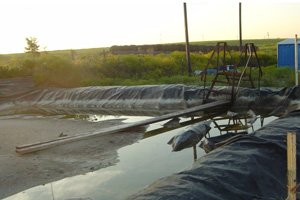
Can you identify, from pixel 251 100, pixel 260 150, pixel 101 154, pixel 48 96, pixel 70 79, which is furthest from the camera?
pixel 70 79

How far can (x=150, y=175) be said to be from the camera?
4.42 meters

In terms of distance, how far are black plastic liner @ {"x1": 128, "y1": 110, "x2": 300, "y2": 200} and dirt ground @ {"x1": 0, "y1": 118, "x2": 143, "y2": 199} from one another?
7.19 feet

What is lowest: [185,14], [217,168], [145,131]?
[145,131]

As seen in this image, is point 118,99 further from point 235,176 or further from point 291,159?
point 291,159

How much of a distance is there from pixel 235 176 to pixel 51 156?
3.64 metres

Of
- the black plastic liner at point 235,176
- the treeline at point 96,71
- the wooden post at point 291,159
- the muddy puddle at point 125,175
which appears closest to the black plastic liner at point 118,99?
the treeline at point 96,71

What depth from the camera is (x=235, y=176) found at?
285cm

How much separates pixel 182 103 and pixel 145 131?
3.06m

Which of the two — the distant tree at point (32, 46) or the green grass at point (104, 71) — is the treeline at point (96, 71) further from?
the distant tree at point (32, 46)

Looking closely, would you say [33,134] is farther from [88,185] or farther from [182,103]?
[182,103]

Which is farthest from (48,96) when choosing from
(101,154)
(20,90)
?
(101,154)

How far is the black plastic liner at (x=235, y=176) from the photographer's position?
260 cm

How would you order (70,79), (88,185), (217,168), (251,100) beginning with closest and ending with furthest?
(217,168) → (88,185) → (251,100) → (70,79)

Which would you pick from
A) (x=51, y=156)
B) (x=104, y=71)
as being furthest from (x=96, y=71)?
(x=51, y=156)
